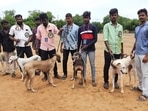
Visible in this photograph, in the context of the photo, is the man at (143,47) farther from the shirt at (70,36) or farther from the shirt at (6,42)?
the shirt at (6,42)

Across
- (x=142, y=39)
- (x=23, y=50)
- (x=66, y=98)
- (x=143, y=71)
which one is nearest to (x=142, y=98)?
(x=143, y=71)

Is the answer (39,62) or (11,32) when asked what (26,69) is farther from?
(11,32)

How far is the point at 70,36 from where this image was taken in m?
9.55

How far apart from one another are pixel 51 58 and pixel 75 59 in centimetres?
91

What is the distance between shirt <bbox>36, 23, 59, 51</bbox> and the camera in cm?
935

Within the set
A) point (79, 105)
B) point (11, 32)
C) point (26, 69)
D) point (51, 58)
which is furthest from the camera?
point (11, 32)

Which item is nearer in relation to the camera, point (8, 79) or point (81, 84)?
point (81, 84)

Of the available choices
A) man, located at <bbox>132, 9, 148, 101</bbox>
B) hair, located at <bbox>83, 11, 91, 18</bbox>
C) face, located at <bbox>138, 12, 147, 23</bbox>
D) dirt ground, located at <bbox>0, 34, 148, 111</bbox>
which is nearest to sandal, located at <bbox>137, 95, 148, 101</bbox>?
man, located at <bbox>132, 9, 148, 101</bbox>

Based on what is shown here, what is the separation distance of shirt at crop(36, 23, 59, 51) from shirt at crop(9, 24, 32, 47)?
1.24 metres

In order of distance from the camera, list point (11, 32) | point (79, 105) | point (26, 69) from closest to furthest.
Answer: point (79, 105) < point (26, 69) < point (11, 32)

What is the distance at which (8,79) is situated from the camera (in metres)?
10.8

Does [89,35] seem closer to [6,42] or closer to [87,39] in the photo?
[87,39]

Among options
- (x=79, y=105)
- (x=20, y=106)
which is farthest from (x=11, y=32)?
(x=79, y=105)

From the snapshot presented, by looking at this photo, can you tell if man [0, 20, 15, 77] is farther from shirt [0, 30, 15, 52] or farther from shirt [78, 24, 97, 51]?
shirt [78, 24, 97, 51]
